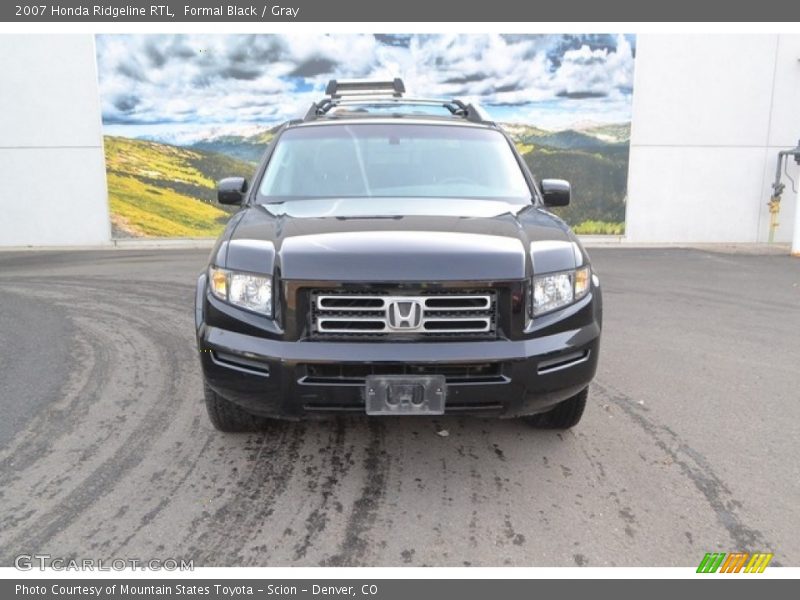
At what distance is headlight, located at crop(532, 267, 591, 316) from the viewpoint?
3014 mm

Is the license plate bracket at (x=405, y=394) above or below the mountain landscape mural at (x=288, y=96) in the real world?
below

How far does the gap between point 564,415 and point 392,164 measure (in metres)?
1.96

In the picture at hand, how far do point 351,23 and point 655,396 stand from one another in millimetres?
9346

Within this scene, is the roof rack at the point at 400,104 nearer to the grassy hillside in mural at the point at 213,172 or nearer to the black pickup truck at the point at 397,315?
the black pickup truck at the point at 397,315

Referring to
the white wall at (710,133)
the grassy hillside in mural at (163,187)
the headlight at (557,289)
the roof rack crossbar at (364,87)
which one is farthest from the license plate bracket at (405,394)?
the white wall at (710,133)

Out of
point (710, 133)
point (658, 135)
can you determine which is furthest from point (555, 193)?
point (710, 133)

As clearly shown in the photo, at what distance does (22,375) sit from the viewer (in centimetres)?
476

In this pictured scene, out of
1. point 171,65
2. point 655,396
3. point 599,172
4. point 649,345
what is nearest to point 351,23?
point 171,65

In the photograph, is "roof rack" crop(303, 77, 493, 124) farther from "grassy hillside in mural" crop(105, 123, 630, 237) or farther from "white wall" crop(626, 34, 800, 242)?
"white wall" crop(626, 34, 800, 242)

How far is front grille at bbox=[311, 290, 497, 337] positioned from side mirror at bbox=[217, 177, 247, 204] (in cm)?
160

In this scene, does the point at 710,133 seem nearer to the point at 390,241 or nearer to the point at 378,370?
the point at 390,241

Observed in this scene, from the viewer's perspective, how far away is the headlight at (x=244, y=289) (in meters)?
2.98

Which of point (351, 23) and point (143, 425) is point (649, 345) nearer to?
point (143, 425)

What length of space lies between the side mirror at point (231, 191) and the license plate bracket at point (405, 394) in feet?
6.42
